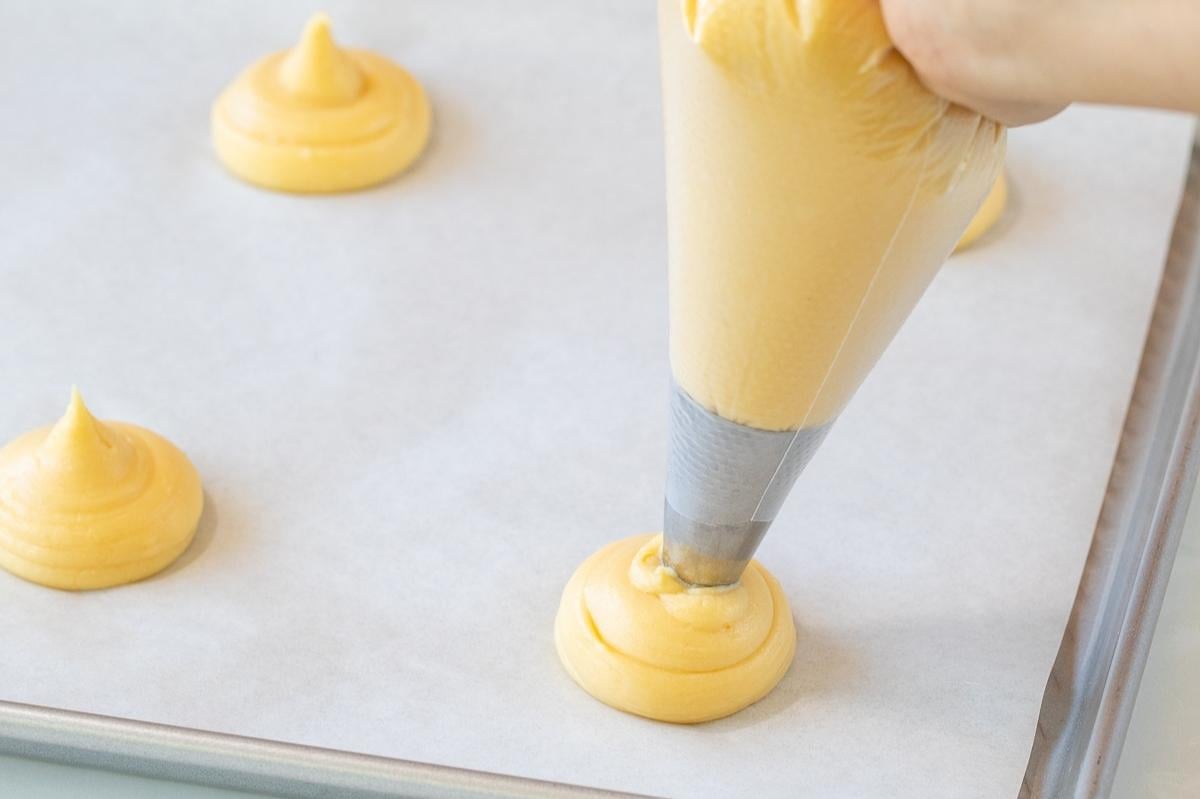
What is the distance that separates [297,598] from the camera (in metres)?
1.09

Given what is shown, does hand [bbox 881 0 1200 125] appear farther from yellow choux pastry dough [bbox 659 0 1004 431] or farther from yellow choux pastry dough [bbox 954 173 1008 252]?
yellow choux pastry dough [bbox 954 173 1008 252]

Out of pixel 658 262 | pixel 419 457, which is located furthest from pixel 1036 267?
pixel 419 457

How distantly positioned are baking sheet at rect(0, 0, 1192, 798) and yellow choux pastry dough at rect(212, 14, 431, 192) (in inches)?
1.1

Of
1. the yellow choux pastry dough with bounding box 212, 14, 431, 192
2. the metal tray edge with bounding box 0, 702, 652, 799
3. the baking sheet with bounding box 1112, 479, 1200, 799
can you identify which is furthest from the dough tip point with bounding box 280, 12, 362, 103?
the baking sheet with bounding box 1112, 479, 1200, 799

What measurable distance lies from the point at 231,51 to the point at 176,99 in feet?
0.36

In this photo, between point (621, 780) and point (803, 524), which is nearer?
point (621, 780)

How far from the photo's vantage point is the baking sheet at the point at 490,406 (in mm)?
1012

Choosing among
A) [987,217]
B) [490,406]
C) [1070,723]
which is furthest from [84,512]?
[987,217]

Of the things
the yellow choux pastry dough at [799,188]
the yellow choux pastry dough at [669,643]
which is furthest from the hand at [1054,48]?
the yellow choux pastry dough at [669,643]

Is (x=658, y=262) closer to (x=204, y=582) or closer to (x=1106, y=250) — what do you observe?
(x=1106, y=250)

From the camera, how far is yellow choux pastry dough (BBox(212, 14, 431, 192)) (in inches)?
58.9

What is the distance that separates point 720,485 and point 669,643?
0.49 ft

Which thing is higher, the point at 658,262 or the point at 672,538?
the point at 672,538

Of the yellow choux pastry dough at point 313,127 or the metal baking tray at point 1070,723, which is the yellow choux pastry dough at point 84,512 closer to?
the metal baking tray at point 1070,723
